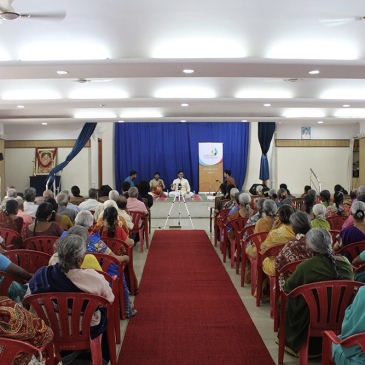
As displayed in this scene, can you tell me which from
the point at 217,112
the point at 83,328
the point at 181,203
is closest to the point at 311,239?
the point at 83,328

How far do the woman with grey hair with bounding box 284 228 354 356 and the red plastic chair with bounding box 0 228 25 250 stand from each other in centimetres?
276

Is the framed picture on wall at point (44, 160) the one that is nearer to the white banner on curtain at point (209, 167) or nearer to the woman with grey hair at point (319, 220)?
the white banner on curtain at point (209, 167)

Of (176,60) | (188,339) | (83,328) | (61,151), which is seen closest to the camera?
(83,328)

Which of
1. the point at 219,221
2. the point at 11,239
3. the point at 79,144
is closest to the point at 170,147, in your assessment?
the point at 79,144

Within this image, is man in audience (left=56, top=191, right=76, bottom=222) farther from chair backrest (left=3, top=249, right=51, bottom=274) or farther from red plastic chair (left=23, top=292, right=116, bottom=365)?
red plastic chair (left=23, top=292, right=116, bottom=365)

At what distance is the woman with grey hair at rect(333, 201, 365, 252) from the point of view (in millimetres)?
3982

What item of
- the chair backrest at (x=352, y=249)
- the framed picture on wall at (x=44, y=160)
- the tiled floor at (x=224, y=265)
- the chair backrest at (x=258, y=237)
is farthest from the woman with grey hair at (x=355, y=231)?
the framed picture on wall at (x=44, y=160)

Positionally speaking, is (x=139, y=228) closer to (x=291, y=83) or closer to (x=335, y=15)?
(x=291, y=83)

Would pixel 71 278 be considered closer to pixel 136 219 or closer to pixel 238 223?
pixel 238 223

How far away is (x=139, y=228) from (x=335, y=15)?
4.19 m

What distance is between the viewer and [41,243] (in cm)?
427

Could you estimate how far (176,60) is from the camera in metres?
5.13

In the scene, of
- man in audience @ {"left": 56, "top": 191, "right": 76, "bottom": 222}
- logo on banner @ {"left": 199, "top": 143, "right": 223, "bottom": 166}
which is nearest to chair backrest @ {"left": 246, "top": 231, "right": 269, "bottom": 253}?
man in audience @ {"left": 56, "top": 191, "right": 76, "bottom": 222}

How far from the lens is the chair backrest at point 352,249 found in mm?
3827
